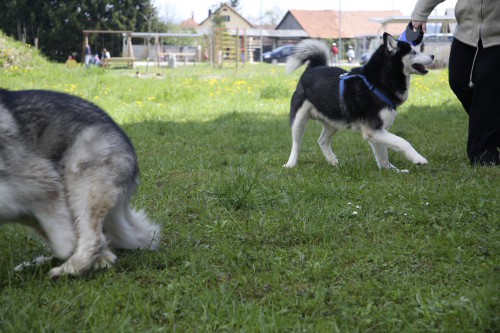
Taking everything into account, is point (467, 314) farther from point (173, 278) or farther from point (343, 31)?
point (343, 31)

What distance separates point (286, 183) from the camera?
4.97 m

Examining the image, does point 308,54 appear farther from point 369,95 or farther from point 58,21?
point 58,21

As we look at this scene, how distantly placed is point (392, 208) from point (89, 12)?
1708 inches

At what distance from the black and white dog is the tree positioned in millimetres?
37576

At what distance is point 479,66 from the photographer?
5.84 meters

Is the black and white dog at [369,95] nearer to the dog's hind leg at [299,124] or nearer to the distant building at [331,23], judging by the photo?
the dog's hind leg at [299,124]

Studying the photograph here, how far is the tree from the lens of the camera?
4059 centimetres

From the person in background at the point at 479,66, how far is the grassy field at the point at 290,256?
0.37 meters

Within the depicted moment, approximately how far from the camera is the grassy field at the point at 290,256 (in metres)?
2.51

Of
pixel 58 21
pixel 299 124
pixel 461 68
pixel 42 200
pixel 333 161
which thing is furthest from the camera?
pixel 58 21

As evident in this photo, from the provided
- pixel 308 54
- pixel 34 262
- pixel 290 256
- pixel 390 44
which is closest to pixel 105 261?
pixel 34 262

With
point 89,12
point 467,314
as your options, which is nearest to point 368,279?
point 467,314

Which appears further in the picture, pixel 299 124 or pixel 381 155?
pixel 299 124

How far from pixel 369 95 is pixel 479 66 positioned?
46.7 inches
